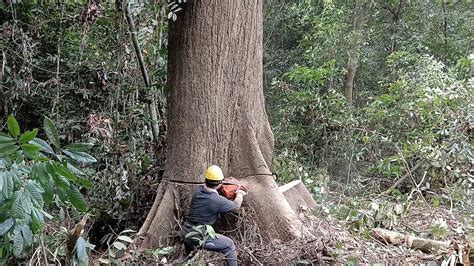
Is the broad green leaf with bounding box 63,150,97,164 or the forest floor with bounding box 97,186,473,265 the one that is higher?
the broad green leaf with bounding box 63,150,97,164

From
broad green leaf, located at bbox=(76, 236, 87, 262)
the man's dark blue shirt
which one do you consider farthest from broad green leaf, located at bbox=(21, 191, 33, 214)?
the man's dark blue shirt

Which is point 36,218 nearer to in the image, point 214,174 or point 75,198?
point 75,198

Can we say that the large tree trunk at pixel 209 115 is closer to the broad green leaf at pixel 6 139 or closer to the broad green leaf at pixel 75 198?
the broad green leaf at pixel 75 198

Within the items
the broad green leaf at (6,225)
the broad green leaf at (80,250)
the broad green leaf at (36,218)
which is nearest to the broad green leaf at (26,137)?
the broad green leaf at (36,218)

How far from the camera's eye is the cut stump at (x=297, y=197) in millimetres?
4512

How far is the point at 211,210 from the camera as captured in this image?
3662mm

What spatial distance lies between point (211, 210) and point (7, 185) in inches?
71.8

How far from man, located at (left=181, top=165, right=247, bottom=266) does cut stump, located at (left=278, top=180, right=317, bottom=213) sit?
33.9 inches

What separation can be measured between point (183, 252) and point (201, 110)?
1.22 m

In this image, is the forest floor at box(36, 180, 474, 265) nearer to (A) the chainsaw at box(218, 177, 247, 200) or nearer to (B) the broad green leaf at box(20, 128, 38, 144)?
(A) the chainsaw at box(218, 177, 247, 200)

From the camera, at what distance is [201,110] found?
396 centimetres

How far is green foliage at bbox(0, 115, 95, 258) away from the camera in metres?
2.08

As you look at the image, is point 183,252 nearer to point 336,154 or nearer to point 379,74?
point 336,154

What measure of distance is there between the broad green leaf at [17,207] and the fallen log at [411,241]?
10.9ft
